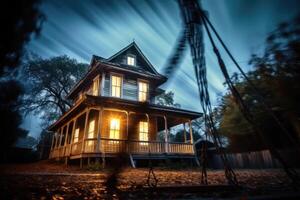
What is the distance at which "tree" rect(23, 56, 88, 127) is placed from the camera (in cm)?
2545

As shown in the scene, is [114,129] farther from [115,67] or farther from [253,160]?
[253,160]

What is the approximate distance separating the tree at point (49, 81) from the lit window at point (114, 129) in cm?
1575

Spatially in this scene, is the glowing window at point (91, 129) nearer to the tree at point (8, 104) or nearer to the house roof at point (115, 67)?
the house roof at point (115, 67)

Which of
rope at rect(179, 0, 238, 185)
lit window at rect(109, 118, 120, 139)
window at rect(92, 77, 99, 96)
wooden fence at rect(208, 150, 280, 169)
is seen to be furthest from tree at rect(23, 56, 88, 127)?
rope at rect(179, 0, 238, 185)

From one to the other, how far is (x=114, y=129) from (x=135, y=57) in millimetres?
7305

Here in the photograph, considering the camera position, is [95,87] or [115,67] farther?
[95,87]

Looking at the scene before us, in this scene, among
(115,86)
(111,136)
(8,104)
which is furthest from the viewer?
(115,86)

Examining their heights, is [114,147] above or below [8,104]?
below

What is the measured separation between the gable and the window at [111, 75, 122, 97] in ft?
6.27

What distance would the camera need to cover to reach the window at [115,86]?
48.0 feet

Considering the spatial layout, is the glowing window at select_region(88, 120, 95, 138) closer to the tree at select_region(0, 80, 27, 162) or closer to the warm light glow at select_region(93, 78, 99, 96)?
the warm light glow at select_region(93, 78, 99, 96)

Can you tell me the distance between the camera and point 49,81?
26031mm

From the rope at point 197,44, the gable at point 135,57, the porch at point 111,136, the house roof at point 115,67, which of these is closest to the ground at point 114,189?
the rope at point 197,44

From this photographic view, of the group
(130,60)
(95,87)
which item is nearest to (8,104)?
(95,87)
